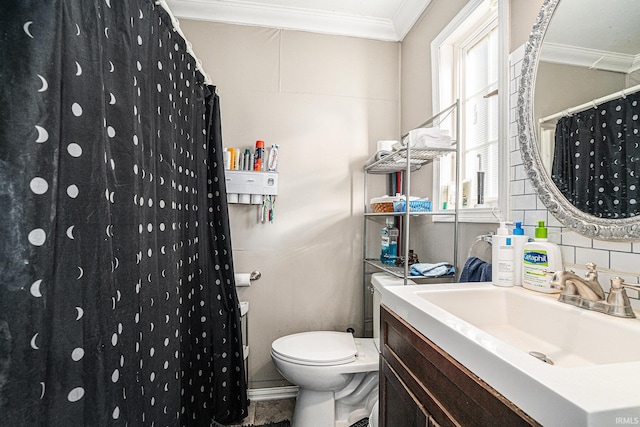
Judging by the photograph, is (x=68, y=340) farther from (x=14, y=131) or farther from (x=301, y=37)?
(x=301, y=37)

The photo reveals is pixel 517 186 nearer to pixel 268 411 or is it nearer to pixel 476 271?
pixel 476 271

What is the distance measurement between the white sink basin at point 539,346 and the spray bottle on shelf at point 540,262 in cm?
3

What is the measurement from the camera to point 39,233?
502 millimetres

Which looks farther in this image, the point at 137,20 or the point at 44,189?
the point at 137,20

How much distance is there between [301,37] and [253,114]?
604 millimetres

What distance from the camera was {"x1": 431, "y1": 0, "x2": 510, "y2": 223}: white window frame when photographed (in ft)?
3.82

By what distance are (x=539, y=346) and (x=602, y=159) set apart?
52cm

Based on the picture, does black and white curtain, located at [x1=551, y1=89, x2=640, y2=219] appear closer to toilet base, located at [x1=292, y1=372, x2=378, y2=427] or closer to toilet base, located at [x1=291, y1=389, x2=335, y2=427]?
toilet base, located at [x1=292, y1=372, x2=378, y2=427]

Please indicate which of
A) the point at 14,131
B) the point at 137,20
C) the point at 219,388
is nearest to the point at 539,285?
the point at 14,131

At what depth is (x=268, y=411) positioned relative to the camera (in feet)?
5.85

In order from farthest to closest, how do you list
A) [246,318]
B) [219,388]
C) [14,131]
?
[246,318]
[219,388]
[14,131]

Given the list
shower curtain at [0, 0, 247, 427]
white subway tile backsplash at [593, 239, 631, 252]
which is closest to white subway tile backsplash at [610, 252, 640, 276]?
white subway tile backsplash at [593, 239, 631, 252]

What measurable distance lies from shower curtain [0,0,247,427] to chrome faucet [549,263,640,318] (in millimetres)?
1090

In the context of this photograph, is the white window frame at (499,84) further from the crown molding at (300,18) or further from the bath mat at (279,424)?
the bath mat at (279,424)
